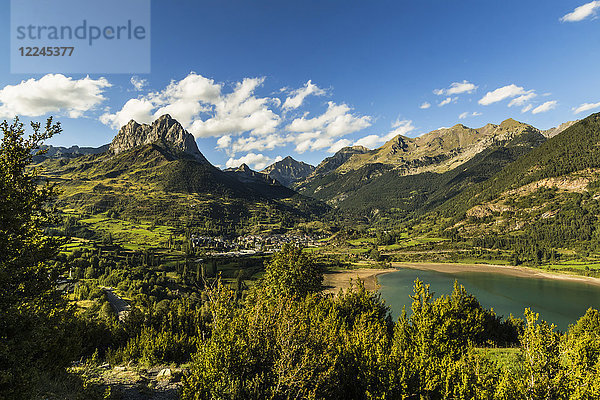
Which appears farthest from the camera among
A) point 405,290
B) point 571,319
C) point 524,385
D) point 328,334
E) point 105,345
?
point 405,290

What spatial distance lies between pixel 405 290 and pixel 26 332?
154 meters

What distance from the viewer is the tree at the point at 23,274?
12.6 meters

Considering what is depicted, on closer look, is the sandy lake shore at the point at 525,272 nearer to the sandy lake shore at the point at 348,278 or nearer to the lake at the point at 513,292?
the lake at the point at 513,292

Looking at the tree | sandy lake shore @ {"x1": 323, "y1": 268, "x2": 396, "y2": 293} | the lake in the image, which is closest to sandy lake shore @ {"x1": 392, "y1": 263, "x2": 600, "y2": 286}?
the lake

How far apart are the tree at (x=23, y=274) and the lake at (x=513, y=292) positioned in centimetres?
9814

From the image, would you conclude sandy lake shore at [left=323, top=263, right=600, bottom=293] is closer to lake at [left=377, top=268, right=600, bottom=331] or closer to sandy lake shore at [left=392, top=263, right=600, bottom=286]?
sandy lake shore at [left=392, top=263, right=600, bottom=286]

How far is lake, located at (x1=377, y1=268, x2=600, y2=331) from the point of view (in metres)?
110

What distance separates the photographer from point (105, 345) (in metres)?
37.2

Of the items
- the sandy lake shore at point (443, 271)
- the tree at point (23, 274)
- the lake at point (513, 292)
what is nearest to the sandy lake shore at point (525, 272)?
the sandy lake shore at point (443, 271)

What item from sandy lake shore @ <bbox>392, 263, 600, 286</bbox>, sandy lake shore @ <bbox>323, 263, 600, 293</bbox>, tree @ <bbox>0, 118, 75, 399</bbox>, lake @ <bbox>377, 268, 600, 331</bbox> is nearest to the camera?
tree @ <bbox>0, 118, 75, 399</bbox>

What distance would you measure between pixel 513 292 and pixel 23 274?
18501cm

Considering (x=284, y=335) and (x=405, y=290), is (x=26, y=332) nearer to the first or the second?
(x=284, y=335)

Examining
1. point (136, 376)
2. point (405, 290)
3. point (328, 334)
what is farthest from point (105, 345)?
point (405, 290)

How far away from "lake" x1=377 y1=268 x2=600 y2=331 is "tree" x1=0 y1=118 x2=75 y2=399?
9814 cm
